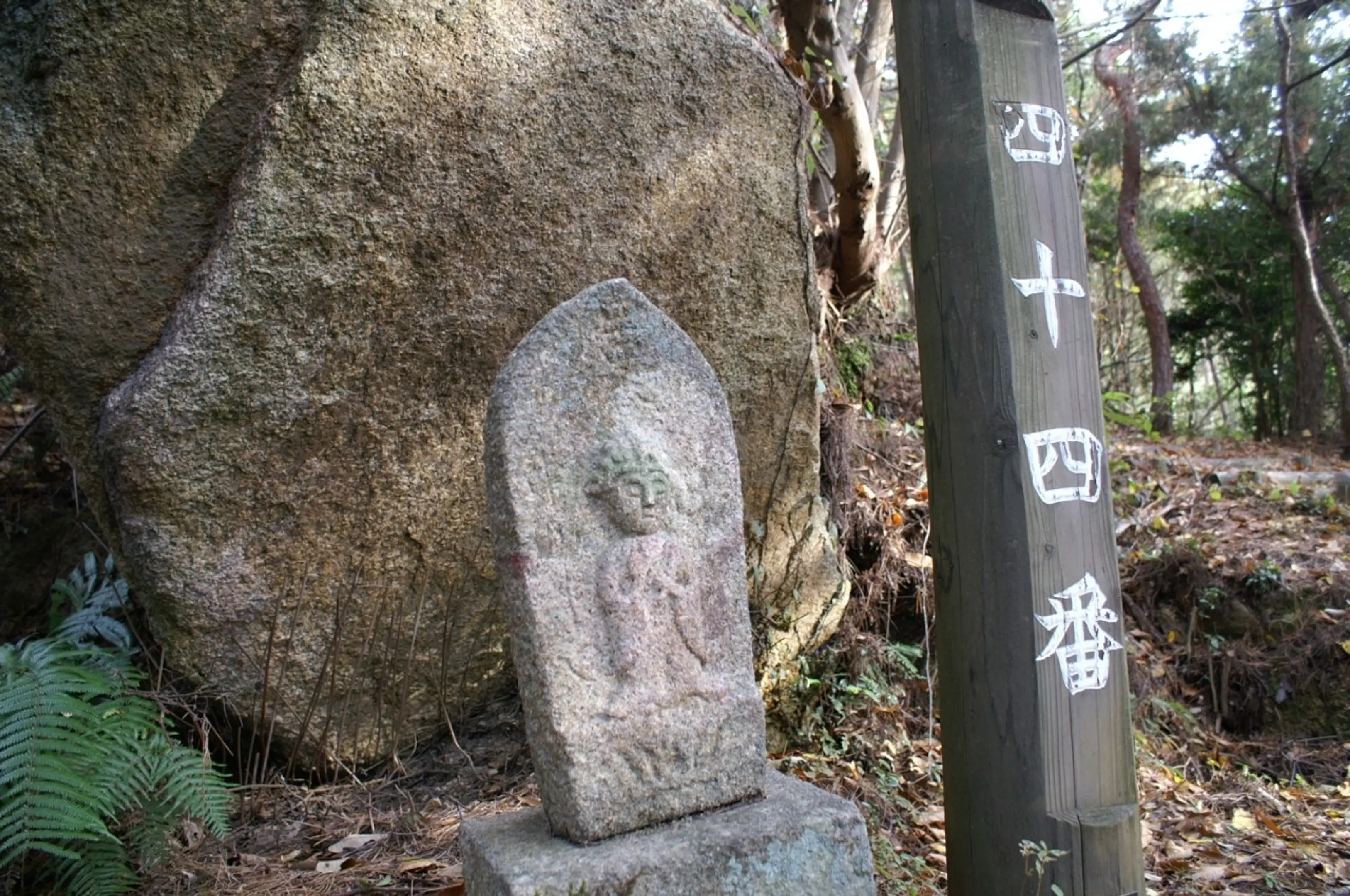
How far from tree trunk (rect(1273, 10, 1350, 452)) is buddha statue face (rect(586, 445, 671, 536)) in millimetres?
8976

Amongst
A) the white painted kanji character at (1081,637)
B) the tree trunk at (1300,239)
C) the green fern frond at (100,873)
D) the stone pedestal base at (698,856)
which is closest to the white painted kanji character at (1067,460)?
the white painted kanji character at (1081,637)

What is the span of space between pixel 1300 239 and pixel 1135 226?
2.28m

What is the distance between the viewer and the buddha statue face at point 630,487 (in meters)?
2.21

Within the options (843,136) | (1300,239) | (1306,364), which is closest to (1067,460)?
(843,136)

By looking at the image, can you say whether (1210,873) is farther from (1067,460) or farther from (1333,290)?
(1333,290)

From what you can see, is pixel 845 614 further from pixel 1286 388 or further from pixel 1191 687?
pixel 1286 388

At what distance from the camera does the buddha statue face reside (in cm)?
221

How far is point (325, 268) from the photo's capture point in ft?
9.72

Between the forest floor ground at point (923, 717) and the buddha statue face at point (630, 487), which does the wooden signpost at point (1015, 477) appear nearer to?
the forest floor ground at point (923, 717)

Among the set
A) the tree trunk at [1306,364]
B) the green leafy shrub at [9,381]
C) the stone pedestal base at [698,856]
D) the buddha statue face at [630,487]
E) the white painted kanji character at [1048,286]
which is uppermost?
the tree trunk at [1306,364]

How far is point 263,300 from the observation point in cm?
291

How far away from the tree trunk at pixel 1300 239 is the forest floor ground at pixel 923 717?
3.18 meters

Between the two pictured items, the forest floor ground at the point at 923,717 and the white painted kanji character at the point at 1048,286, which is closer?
the white painted kanji character at the point at 1048,286

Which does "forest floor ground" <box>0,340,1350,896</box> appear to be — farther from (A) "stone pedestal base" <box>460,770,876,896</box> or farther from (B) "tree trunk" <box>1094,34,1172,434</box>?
(B) "tree trunk" <box>1094,34,1172,434</box>
